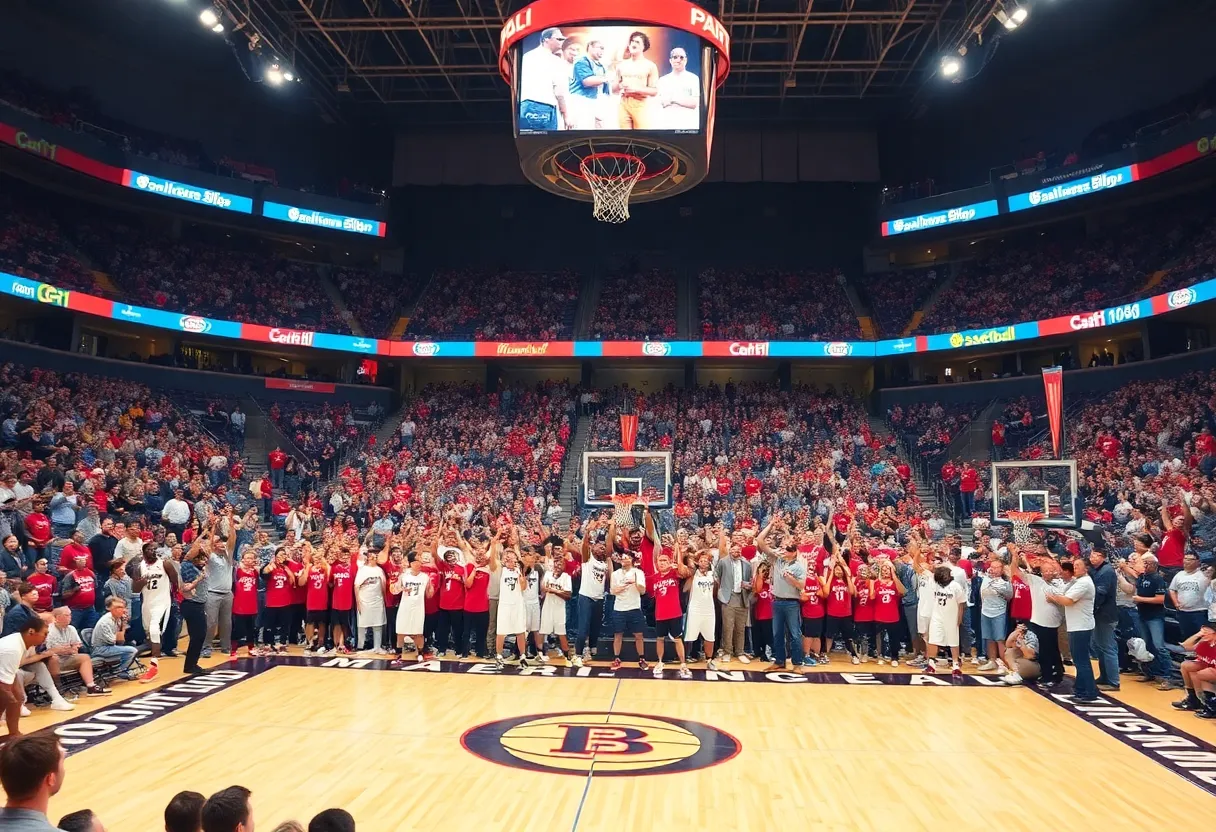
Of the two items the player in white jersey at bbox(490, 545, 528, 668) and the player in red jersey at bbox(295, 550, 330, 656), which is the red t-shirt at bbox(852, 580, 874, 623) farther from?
the player in red jersey at bbox(295, 550, 330, 656)

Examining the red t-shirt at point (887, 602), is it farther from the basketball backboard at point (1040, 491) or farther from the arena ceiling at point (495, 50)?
the arena ceiling at point (495, 50)

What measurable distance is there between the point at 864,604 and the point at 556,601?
455 centimetres

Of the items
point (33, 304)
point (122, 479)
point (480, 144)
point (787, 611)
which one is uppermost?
point (480, 144)

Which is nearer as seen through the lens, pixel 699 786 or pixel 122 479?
pixel 699 786

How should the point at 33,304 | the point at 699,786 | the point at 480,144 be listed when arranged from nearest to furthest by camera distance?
the point at 699,786 < the point at 33,304 < the point at 480,144

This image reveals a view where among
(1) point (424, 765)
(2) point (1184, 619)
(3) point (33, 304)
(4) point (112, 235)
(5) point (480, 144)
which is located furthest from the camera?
(5) point (480, 144)

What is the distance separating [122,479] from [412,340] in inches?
534

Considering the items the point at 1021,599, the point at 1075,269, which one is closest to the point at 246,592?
the point at 1021,599

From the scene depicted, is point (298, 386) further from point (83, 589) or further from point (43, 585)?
point (43, 585)

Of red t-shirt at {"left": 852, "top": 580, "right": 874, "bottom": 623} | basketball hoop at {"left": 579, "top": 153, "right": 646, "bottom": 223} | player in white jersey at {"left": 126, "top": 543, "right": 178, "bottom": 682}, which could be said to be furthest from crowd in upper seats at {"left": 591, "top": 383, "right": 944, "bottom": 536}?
player in white jersey at {"left": 126, "top": 543, "right": 178, "bottom": 682}

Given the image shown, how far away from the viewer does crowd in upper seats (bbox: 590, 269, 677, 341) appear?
30033mm

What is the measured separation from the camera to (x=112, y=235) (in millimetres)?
28078

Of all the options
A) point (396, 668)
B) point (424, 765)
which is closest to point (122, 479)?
point (396, 668)

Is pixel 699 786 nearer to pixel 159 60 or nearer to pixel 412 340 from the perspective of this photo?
pixel 412 340
